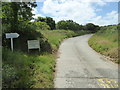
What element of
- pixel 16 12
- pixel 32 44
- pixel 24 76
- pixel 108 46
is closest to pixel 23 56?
pixel 32 44

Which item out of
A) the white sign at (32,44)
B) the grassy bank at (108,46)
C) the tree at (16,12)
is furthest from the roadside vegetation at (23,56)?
the grassy bank at (108,46)

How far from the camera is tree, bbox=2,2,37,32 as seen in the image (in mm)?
9368

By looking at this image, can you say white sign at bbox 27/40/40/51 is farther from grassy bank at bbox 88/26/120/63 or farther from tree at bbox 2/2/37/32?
grassy bank at bbox 88/26/120/63

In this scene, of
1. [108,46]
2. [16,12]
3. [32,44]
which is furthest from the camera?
[108,46]

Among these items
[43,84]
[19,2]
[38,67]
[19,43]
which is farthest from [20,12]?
[43,84]

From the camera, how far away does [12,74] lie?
462 centimetres

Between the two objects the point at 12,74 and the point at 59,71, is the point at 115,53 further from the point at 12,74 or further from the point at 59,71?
the point at 12,74

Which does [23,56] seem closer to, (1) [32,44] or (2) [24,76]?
(1) [32,44]

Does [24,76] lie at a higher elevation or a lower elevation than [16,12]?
lower

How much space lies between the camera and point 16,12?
9.72m

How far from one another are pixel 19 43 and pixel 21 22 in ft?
6.99

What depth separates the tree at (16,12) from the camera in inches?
369

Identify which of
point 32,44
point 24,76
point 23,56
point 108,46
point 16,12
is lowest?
point 24,76

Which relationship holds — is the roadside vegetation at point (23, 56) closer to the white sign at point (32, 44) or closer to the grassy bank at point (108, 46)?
the white sign at point (32, 44)
